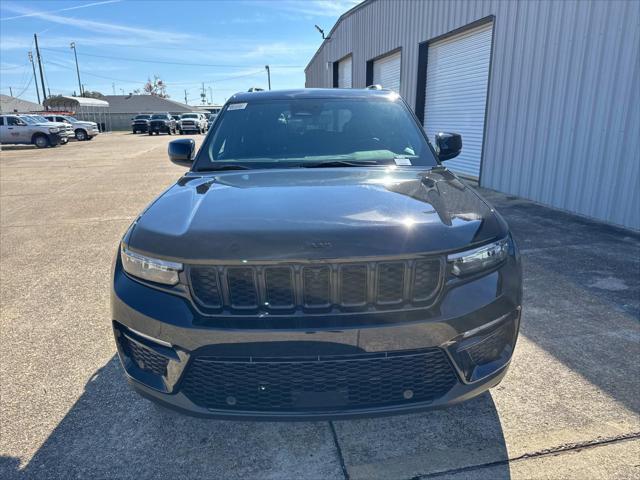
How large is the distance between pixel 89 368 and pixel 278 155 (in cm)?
189

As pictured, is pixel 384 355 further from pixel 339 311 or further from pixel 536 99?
pixel 536 99

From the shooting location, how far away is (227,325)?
69.3 inches

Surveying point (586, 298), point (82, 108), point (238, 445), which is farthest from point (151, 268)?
point (82, 108)

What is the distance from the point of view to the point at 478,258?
1.92 meters

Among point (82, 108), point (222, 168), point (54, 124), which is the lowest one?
point (222, 168)

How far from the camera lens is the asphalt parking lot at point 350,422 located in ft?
6.84

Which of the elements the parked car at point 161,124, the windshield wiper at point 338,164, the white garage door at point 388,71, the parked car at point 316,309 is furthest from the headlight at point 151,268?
the parked car at point 161,124

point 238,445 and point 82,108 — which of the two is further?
point 82,108

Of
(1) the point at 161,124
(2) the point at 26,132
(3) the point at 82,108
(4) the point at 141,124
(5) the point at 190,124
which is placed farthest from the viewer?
(3) the point at 82,108

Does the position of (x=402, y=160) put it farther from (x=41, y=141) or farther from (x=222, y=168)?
(x=41, y=141)

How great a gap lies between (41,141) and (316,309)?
2948cm

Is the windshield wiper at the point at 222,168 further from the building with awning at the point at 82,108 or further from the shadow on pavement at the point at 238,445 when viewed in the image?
the building with awning at the point at 82,108

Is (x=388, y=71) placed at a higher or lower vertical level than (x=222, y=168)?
higher

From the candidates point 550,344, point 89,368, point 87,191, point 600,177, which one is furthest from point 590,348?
point 87,191
